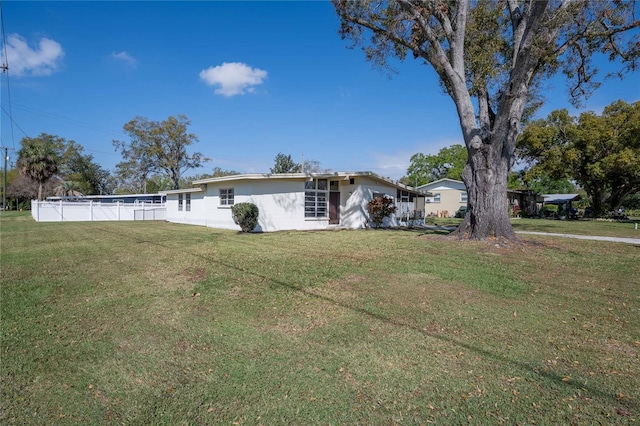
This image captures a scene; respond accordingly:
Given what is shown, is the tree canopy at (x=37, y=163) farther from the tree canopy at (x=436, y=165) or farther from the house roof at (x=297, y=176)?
the tree canopy at (x=436, y=165)

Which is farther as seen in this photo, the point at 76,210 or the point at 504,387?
the point at 76,210

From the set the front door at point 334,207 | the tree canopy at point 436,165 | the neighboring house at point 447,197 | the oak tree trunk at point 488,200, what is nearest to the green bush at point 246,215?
the front door at point 334,207

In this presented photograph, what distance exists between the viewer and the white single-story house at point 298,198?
15.7 metres

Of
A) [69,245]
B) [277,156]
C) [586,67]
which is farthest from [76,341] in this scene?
[277,156]

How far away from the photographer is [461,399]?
105 inches

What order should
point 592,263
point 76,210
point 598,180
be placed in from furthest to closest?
point 598,180 < point 76,210 < point 592,263

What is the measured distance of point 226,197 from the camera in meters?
17.3

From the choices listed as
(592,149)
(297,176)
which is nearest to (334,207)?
(297,176)

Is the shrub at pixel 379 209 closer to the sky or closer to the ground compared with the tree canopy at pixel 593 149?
closer to the ground

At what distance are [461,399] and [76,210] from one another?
94.8ft

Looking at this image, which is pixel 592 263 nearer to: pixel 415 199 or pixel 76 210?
pixel 415 199

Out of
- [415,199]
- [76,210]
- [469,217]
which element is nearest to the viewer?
[469,217]

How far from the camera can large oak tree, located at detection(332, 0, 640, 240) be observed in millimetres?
10000

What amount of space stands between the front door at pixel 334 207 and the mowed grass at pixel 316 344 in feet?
35.1
